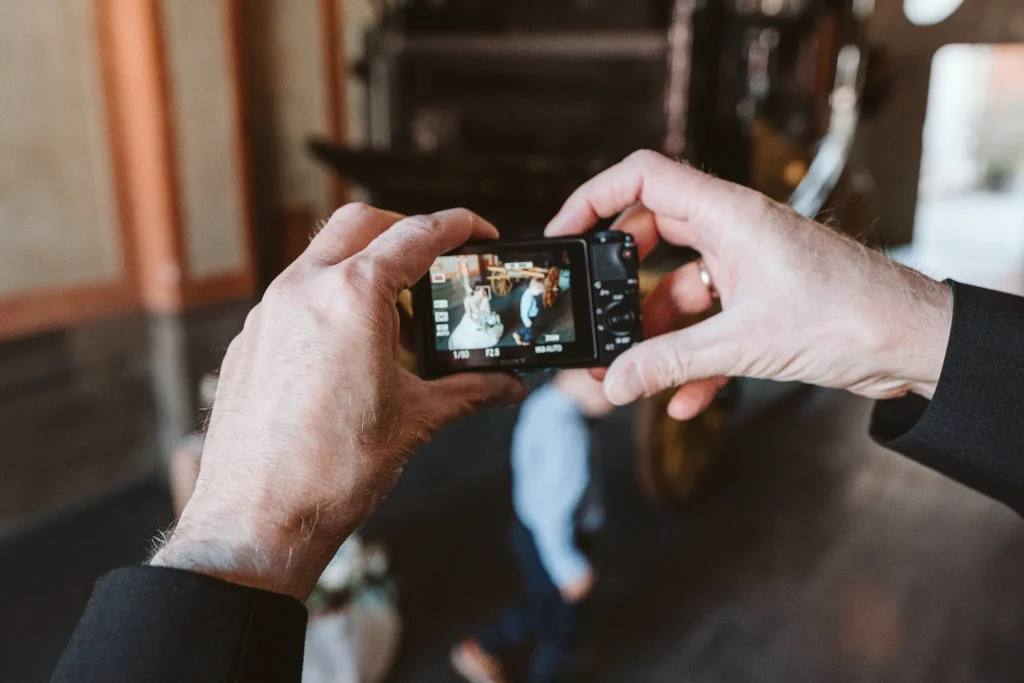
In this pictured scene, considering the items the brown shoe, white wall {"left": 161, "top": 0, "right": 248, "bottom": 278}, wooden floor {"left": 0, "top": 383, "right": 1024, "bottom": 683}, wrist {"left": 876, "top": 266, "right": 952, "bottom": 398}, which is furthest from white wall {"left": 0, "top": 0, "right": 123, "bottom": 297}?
wrist {"left": 876, "top": 266, "right": 952, "bottom": 398}

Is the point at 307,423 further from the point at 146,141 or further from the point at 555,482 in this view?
the point at 146,141

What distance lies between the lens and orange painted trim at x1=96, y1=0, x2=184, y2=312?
10.3 feet

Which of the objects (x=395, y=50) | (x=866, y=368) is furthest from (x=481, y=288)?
(x=395, y=50)

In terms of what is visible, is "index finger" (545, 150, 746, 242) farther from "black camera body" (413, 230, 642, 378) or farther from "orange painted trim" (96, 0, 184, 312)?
"orange painted trim" (96, 0, 184, 312)

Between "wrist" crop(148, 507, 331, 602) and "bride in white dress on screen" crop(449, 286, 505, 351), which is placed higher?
"bride in white dress on screen" crop(449, 286, 505, 351)

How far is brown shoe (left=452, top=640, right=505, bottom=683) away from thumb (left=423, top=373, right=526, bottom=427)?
0.87 meters

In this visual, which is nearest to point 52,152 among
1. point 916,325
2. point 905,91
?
point 916,325

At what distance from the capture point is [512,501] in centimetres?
198

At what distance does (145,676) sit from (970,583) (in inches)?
76.0

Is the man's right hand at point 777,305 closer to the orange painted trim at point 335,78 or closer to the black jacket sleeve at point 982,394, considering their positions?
the black jacket sleeve at point 982,394

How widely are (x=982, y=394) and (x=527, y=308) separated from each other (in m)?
0.35

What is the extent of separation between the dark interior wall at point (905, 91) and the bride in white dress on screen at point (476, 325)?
2835 millimetres

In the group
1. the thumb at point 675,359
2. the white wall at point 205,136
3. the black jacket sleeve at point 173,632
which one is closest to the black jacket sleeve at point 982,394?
the thumb at point 675,359

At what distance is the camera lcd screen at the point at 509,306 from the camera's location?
2.03 feet
